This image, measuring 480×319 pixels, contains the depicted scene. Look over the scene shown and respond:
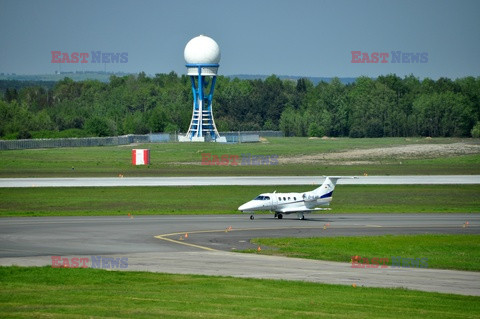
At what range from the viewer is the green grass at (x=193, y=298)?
93.7 ft

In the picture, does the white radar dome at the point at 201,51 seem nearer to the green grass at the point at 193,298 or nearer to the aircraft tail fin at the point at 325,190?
the aircraft tail fin at the point at 325,190

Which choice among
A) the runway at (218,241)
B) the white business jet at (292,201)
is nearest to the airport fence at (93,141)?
the runway at (218,241)

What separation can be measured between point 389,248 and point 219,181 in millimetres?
44082

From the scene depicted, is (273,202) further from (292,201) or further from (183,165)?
(183,165)

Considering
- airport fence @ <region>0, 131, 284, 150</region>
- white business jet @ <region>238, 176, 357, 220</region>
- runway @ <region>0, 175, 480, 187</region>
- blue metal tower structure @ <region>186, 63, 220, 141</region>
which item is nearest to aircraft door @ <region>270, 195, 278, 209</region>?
white business jet @ <region>238, 176, 357, 220</region>

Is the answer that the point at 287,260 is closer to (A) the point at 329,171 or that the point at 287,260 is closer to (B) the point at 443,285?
(B) the point at 443,285

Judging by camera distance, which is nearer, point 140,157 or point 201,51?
point 140,157

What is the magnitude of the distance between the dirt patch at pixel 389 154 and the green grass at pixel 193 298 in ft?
284

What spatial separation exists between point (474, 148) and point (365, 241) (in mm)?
95922

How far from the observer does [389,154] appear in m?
135

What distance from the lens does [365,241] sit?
51.8 metres

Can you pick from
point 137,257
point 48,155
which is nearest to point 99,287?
point 137,257

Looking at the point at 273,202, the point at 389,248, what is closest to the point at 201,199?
the point at 273,202

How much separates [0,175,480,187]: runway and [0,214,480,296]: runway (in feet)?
71.9
